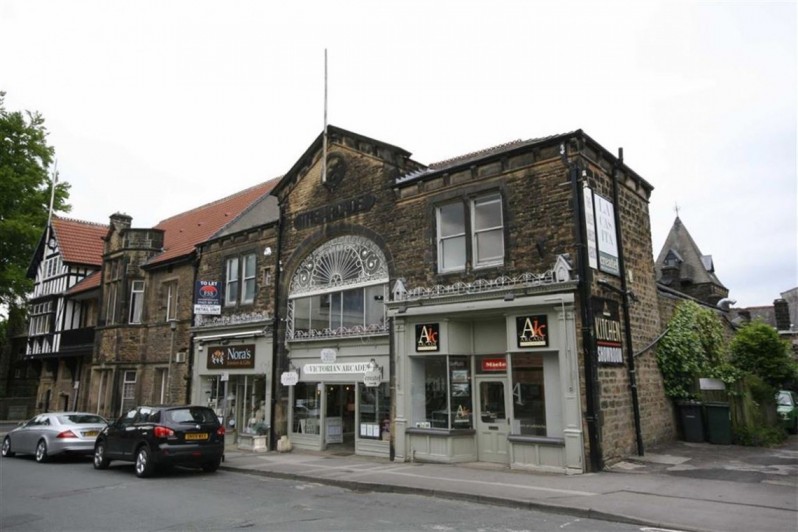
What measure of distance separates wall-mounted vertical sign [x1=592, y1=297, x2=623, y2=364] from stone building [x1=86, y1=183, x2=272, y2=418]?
15499 mm

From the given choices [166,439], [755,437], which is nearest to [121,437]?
[166,439]

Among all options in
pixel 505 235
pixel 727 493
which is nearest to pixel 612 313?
pixel 505 235

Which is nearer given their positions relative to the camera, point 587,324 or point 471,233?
point 587,324

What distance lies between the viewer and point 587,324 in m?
12.1

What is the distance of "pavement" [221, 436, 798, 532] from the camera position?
26.2 ft

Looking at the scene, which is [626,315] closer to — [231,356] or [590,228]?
[590,228]

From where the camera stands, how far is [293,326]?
61.3ft

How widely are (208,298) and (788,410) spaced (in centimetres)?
1934

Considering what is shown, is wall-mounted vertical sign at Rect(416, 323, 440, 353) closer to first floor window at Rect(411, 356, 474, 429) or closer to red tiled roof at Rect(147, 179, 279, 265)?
first floor window at Rect(411, 356, 474, 429)

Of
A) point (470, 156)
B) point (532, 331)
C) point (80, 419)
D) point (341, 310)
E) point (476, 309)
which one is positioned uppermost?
point (470, 156)

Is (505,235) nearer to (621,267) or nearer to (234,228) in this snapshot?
(621,267)

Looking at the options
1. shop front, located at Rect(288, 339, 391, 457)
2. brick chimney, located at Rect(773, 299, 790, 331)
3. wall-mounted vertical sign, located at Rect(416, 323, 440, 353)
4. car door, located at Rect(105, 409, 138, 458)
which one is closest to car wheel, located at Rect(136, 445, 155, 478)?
car door, located at Rect(105, 409, 138, 458)

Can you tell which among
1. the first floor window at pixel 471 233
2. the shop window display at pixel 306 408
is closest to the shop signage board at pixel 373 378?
the shop window display at pixel 306 408

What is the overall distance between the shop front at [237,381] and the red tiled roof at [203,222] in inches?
180
